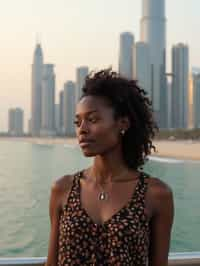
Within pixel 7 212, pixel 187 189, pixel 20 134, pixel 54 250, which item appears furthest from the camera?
pixel 20 134

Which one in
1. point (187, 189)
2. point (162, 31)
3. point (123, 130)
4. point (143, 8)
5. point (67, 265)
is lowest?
point (187, 189)

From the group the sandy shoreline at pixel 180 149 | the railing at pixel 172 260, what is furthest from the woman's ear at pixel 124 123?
the sandy shoreline at pixel 180 149

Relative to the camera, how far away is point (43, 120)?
73.6 m

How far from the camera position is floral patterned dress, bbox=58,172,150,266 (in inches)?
40.3

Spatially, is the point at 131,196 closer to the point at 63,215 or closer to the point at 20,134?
the point at 63,215

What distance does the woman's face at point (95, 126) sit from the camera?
1068 millimetres

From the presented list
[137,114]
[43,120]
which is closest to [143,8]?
[43,120]

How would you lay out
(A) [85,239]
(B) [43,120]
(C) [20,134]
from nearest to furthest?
(A) [85,239], (B) [43,120], (C) [20,134]

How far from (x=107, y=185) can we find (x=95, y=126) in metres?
0.16

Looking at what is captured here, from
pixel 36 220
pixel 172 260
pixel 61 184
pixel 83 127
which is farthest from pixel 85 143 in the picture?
pixel 36 220

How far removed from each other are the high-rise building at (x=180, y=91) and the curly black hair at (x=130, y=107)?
6412 cm

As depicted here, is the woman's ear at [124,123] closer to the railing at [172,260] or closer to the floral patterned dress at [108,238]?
the floral patterned dress at [108,238]

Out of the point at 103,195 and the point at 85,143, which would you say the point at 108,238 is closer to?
the point at 103,195

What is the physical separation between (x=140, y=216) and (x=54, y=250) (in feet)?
0.85
